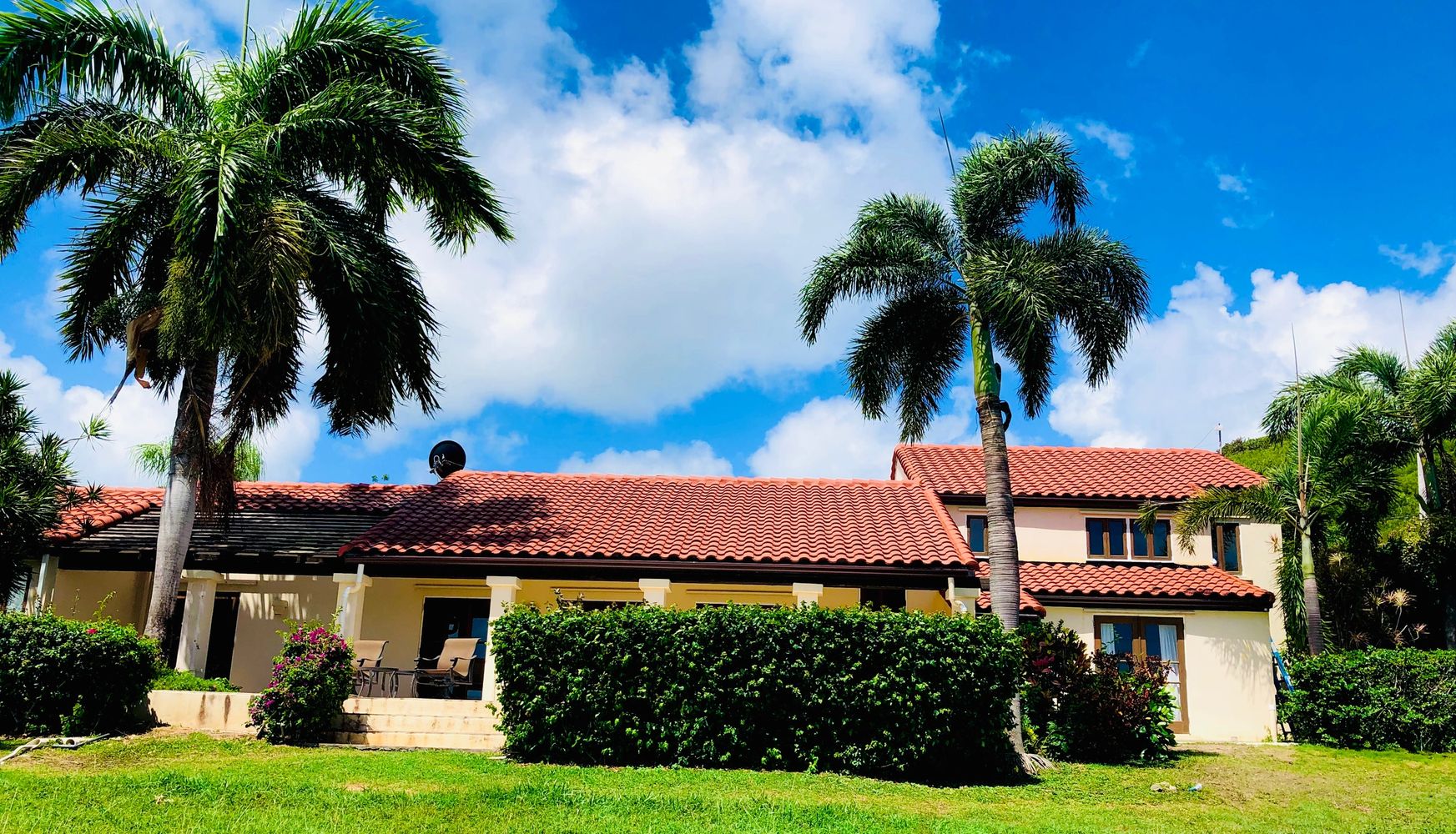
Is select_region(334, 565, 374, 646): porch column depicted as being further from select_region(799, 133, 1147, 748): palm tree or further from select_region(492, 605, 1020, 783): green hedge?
select_region(799, 133, 1147, 748): palm tree

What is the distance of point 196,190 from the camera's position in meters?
15.1

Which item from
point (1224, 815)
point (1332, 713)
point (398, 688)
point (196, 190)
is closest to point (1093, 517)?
point (1332, 713)

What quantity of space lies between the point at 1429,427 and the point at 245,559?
86.4 ft

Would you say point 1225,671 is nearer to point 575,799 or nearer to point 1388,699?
point 1388,699

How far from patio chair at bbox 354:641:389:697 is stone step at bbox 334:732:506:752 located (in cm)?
230

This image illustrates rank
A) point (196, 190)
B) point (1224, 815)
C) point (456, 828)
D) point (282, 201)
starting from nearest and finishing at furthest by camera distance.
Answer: point (456, 828), point (1224, 815), point (196, 190), point (282, 201)

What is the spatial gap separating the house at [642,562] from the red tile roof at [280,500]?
→ 67 mm

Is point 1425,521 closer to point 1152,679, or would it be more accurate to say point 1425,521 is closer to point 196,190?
point 1152,679

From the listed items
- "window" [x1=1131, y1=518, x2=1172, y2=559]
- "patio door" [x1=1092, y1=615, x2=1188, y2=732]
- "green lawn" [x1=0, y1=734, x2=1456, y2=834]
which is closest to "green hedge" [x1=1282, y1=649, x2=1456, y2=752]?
"patio door" [x1=1092, y1=615, x2=1188, y2=732]

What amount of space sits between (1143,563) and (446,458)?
17.1 meters

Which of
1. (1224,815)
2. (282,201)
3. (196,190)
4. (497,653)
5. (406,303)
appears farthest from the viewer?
(406,303)

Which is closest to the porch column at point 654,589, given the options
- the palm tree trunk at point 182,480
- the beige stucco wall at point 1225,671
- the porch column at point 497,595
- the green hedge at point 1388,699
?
the porch column at point 497,595

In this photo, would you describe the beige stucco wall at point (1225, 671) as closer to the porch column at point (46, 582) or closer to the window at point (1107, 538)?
the window at point (1107, 538)

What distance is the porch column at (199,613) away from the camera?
1925 cm
